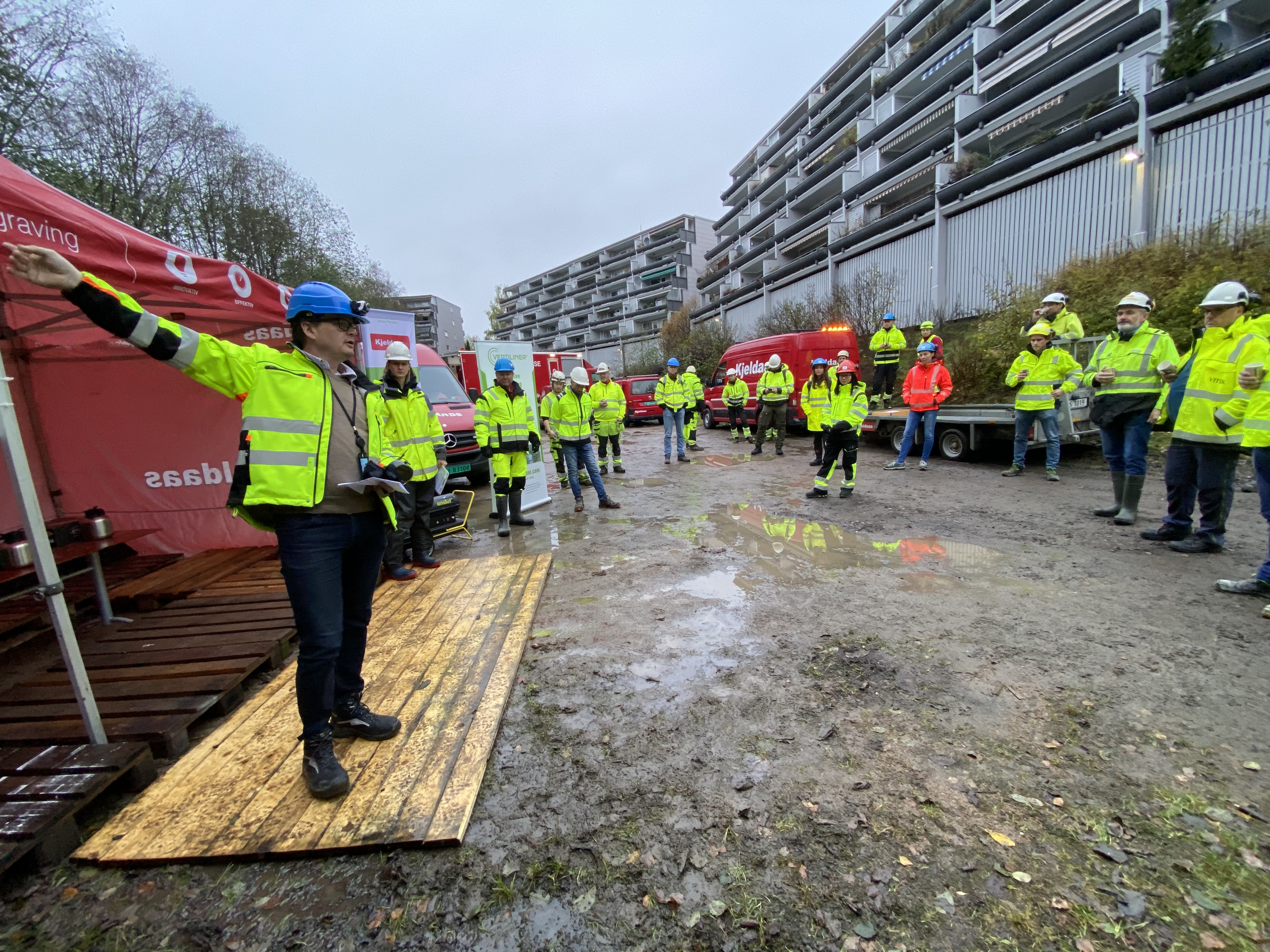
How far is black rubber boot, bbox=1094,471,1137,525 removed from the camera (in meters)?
5.60

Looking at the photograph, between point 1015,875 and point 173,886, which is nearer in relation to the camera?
point 1015,875

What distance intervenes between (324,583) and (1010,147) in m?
29.6

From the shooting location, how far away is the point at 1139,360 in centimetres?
539

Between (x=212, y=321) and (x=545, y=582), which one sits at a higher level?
(x=212, y=321)

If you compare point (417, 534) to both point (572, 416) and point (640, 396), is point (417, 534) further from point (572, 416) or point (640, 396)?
point (640, 396)

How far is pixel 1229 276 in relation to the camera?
9391 mm

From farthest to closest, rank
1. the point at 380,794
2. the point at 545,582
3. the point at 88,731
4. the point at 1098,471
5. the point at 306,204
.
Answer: the point at 306,204 < the point at 1098,471 < the point at 545,582 < the point at 88,731 < the point at 380,794

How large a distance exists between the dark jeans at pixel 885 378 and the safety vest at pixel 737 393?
3014 mm

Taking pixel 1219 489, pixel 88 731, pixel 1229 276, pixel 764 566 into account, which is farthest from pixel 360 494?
pixel 1229 276

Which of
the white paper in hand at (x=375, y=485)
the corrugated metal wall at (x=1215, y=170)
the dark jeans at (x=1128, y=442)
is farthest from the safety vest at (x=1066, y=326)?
the white paper in hand at (x=375, y=485)

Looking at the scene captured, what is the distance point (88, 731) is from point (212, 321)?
3.91m

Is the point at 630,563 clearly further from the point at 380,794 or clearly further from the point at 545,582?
the point at 380,794

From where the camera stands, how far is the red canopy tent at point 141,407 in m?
4.25

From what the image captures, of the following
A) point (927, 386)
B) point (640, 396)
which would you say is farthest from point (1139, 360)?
point (640, 396)
